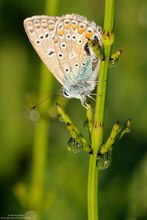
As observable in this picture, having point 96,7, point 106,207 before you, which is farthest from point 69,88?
point 96,7

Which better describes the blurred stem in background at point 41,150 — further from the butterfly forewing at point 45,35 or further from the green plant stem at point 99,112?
the green plant stem at point 99,112

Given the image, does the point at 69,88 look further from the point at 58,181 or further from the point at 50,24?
the point at 58,181

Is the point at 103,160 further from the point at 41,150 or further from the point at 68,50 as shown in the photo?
the point at 41,150

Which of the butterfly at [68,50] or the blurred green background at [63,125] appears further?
the blurred green background at [63,125]

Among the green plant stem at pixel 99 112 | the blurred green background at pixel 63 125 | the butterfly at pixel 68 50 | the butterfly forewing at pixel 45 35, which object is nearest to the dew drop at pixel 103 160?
the green plant stem at pixel 99 112

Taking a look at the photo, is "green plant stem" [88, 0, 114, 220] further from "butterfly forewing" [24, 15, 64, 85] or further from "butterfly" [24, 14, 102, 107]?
"butterfly forewing" [24, 15, 64, 85]

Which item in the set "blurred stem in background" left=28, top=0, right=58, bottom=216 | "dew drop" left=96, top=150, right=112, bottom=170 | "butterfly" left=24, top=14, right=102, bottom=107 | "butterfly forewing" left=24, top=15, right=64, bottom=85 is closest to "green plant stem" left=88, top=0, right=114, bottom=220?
"dew drop" left=96, top=150, right=112, bottom=170
